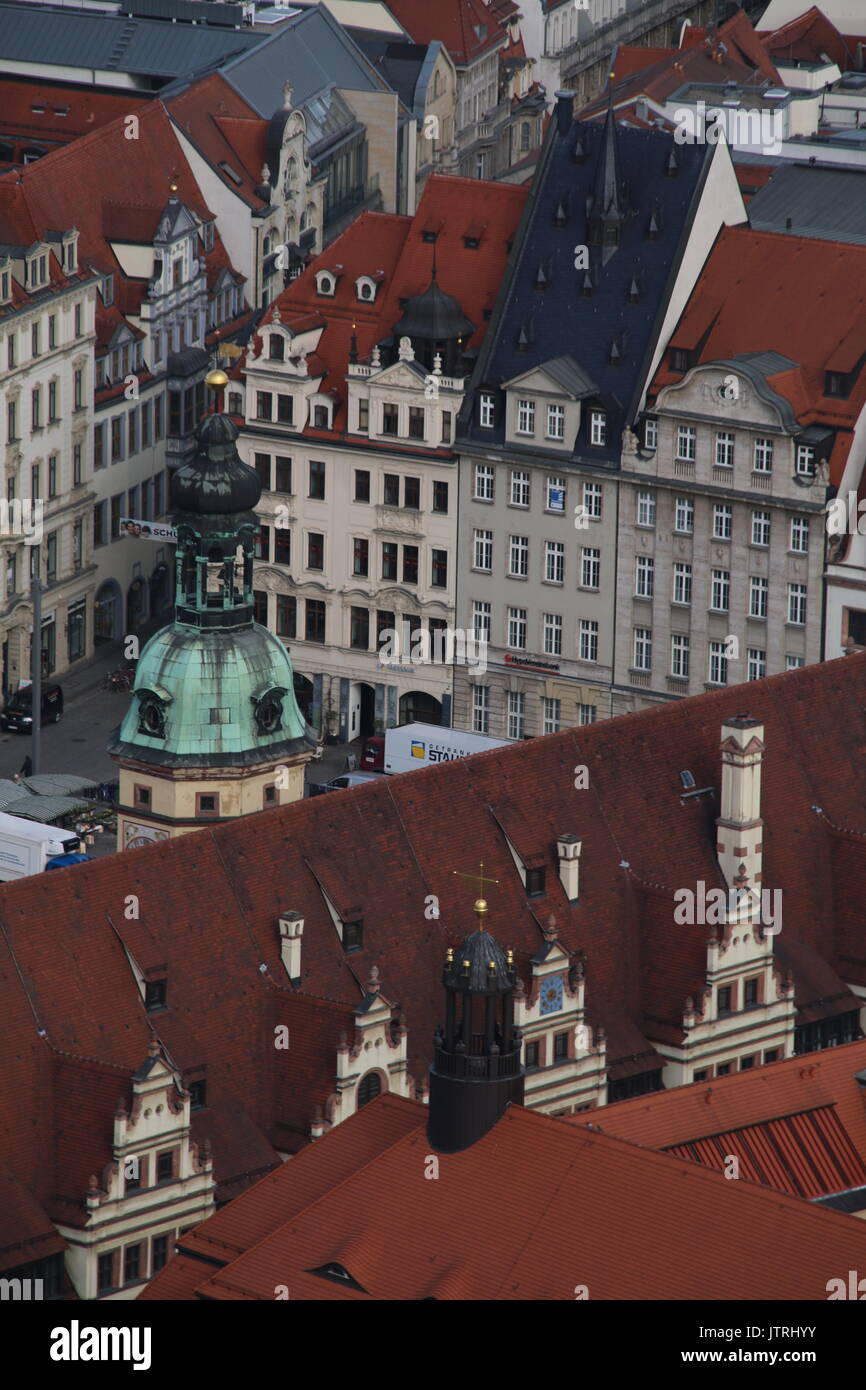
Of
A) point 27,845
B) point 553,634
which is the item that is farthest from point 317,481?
point 27,845

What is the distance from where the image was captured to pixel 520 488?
194 metres

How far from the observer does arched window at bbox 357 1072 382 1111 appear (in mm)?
138750

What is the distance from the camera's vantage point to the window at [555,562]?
194250mm

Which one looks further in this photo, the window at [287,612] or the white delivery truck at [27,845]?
the window at [287,612]

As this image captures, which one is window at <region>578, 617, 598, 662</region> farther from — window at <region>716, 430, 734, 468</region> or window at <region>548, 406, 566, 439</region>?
window at <region>716, 430, 734, 468</region>

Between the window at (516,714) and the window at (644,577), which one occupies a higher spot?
the window at (644,577)

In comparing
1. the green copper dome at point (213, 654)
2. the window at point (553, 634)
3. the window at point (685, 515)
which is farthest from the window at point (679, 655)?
the green copper dome at point (213, 654)

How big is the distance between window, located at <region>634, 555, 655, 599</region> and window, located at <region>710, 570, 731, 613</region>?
8.99 ft

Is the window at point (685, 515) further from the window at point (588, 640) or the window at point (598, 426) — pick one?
the window at point (588, 640)

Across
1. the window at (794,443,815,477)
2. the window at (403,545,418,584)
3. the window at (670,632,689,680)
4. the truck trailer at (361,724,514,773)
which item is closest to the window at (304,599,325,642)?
the window at (403,545,418,584)

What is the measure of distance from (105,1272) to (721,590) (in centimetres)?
6464

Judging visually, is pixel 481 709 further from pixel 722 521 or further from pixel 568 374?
pixel 568 374

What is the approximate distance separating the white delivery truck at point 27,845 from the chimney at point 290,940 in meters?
40.3
